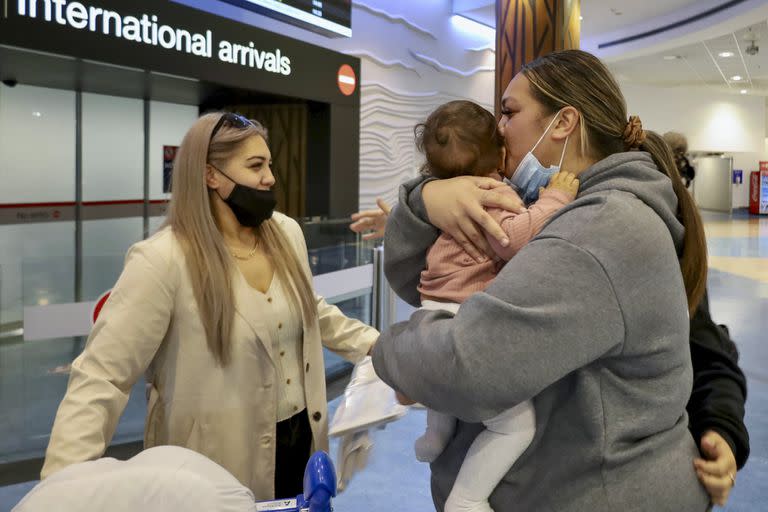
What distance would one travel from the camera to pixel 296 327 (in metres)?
2.23

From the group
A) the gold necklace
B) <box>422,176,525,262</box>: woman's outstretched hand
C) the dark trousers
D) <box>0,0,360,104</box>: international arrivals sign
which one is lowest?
the dark trousers

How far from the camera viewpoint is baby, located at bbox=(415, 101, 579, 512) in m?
1.16

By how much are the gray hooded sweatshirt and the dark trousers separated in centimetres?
110

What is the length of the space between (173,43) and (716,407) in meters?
7.26

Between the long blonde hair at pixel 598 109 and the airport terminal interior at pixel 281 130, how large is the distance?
0.26 ft

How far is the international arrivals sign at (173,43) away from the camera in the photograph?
6234mm

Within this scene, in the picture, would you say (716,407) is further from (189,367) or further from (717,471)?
(189,367)

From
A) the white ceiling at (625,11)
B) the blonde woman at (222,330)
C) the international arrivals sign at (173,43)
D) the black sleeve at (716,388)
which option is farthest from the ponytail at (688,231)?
the white ceiling at (625,11)

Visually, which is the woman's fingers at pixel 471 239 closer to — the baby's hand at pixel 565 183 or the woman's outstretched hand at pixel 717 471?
the baby's hand at pixel 565 183

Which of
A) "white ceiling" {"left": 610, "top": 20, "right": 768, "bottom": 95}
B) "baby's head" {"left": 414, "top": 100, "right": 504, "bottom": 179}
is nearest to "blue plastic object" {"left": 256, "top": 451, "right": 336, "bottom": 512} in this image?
"baby's head" {"left": 414, "top": 100, "right": 504, "bottom": 179}

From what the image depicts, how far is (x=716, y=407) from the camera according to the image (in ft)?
4.45

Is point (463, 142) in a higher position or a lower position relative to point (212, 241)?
higher

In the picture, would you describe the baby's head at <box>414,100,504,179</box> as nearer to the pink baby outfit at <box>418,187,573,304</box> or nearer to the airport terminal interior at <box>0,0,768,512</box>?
the pink baby outfit at <box>418,187,573,304</box>

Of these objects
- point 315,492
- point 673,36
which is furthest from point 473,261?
point 673,36
